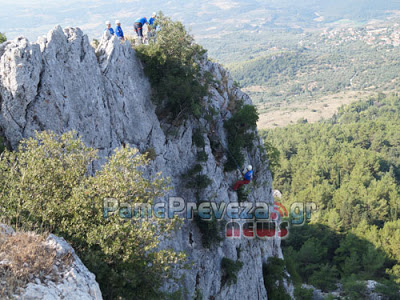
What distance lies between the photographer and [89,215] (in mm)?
11047

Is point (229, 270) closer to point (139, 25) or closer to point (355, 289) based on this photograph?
point (139, 25)

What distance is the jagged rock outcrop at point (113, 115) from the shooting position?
16219 millimetres

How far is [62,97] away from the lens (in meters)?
17.4

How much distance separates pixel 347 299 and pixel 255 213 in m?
20.0

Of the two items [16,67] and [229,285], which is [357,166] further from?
[16,67]

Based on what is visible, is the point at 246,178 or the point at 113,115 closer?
the point at 113,115

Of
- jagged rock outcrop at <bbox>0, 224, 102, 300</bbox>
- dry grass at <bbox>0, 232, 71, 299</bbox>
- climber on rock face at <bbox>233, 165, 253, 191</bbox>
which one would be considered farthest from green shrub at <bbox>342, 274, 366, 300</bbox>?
dry grass at <bbox>0, 232, 71, 299</bbox>

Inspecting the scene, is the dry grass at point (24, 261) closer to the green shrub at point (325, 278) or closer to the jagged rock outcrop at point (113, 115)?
the jagged rock outcrop at point (113, 115)

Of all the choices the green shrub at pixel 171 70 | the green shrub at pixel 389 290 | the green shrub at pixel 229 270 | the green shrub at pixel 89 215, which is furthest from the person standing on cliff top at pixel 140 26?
the green shrub at pixel 389 290

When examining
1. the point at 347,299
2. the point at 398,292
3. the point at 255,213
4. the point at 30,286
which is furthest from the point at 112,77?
the point at 398,292

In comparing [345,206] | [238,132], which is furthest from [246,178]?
[345,206]

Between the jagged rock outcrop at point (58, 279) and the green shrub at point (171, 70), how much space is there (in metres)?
14.0

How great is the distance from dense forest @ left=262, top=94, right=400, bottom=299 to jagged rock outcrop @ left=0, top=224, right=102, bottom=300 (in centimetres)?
2759

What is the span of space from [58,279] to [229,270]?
A: 1525 cm
